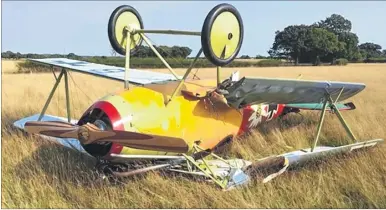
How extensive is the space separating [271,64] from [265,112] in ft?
129

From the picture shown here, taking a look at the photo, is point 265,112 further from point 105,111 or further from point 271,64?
point 271,64

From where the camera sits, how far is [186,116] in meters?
6.20

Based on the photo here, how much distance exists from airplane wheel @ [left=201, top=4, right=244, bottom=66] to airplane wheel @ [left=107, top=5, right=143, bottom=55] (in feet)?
6.93

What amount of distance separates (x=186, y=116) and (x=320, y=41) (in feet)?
49.7

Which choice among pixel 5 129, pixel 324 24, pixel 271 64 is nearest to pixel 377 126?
pixel 5 129

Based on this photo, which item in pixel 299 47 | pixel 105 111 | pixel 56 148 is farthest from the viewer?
pixel 299 47

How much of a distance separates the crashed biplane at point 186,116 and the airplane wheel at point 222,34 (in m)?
0.01

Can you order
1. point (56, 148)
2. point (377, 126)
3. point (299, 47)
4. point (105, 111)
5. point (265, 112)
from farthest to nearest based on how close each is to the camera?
point (299, 47)
point (377, 126)
point (265, 112)
point (56, 148)
point (105, 111)

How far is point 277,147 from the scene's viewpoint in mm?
8453

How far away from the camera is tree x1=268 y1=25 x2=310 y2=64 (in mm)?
19156

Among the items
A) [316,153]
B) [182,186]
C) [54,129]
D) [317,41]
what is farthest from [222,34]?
[317,41]

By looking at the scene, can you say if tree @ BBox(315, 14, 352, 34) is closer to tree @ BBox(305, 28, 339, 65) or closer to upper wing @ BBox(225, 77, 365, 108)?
tree @ BBox(305, 28, 339, 65)

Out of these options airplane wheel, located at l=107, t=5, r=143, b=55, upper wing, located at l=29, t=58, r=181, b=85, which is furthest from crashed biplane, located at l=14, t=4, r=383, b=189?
upper wing, located at l=29, t=58, r=181, b=85

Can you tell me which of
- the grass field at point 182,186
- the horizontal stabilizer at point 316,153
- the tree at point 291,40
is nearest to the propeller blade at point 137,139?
the grass field at point 182,186
